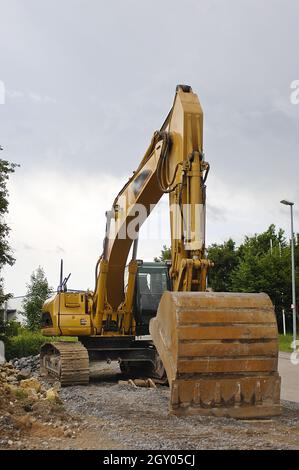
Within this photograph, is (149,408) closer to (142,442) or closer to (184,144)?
(142,442)

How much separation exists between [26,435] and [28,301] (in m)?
30.5

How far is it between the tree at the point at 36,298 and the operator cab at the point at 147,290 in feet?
68.7

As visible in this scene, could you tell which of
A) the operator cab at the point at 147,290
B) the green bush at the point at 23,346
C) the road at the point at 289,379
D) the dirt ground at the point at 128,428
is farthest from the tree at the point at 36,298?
the dirt ground at the point at 128,428

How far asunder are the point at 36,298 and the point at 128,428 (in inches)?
1150

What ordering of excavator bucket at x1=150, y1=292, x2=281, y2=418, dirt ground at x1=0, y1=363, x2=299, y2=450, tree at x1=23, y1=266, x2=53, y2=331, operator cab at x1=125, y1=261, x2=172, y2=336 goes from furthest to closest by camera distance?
tree at x1=23, y1=266, x2=53, y2=331 → operator cab at x1=125, y1=261, x2=172, y2=336 → excavator bucket at x1=150, y1=292, x2=281, y2=418 → dirt ground at x1=0, y1=363, x2=299, y2=450

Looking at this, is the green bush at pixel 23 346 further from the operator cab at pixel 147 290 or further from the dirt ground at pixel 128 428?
the dirt ground at pixel 128 428

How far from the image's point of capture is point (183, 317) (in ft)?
27.7

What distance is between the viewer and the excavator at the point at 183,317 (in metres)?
8.39

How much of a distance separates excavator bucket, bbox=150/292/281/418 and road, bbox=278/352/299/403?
409 centimetres

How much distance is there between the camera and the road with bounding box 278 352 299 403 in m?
13.3

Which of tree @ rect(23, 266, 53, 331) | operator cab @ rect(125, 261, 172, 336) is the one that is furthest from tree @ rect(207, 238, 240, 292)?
operator cab @ rect(125, 261, 172, 336)

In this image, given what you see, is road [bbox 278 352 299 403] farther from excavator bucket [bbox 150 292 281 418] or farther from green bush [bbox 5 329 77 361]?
green bush [bbox 5 329 77 361]
